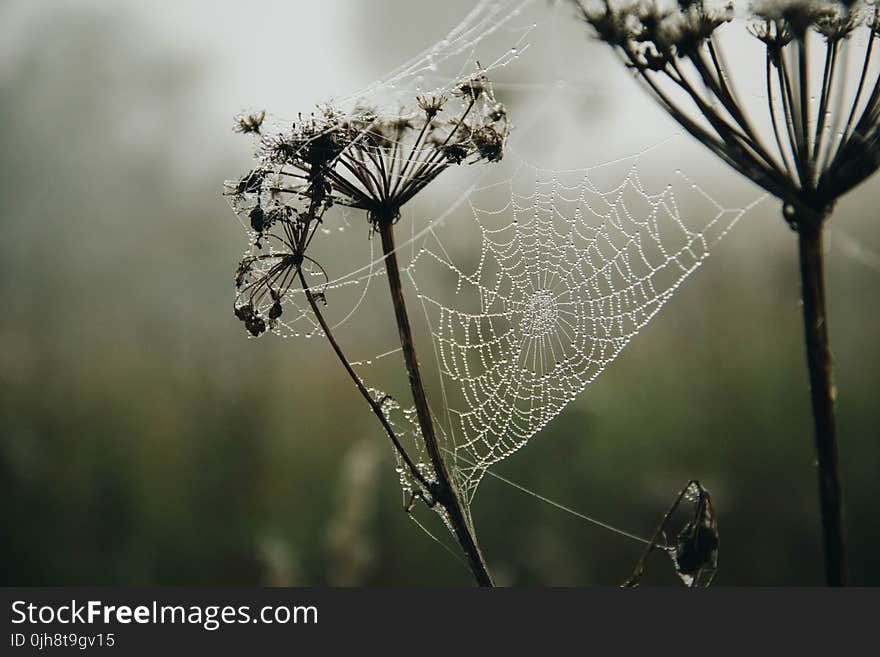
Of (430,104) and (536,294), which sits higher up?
(536,294)

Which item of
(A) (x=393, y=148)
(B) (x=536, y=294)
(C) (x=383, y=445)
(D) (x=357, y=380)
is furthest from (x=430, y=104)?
(C) (x=383, y=445)

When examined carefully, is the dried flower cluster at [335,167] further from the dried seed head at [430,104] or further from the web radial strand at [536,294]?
the web radial strand at [536,294]

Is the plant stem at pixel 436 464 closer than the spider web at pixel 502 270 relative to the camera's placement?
Yes

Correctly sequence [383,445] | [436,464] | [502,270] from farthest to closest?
[383,445], [502,270], [436,464]

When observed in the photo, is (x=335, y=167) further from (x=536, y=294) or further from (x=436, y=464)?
(x=536, y=294)

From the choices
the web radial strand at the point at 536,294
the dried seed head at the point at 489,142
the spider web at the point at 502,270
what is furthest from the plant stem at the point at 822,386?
the dried seed head at the point at 489,142

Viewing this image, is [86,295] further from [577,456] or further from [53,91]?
[577,456]
